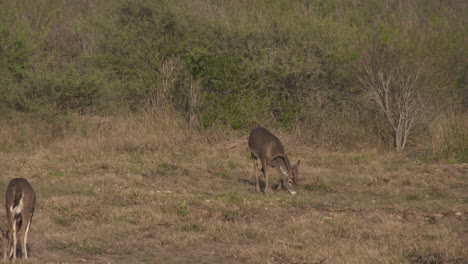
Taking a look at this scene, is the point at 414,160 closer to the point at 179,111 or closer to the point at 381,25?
the point at 179,111

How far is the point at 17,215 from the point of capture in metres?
7.69

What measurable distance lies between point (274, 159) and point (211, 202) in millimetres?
2277

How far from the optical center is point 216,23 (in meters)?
21.4

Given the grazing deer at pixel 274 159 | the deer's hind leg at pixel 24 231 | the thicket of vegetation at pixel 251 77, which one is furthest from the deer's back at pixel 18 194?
the thicket of vegetation at pixel 251 77

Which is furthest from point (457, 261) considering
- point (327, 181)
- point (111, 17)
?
point (111, 17)

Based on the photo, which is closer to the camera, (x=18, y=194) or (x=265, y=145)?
(x=18, y=194)

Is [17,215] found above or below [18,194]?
below

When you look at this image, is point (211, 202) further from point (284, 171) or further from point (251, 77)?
point (251, 77)

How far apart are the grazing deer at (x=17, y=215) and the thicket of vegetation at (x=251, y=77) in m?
10.4

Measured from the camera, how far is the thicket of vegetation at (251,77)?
18141 mm

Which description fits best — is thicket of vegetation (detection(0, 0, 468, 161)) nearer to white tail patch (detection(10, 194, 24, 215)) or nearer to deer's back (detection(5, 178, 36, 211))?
deer's back (detection(5, 178, 36, 211))

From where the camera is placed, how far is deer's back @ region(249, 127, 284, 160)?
12.8m

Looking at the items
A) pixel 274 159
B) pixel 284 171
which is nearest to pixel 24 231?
pixel 284 171

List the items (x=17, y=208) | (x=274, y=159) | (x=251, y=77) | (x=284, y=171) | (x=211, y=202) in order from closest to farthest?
(x=17, y=208)
(x=211, y=202)
(x=284, y=171)
(x=274, y=159)
(x=251, y=77)
